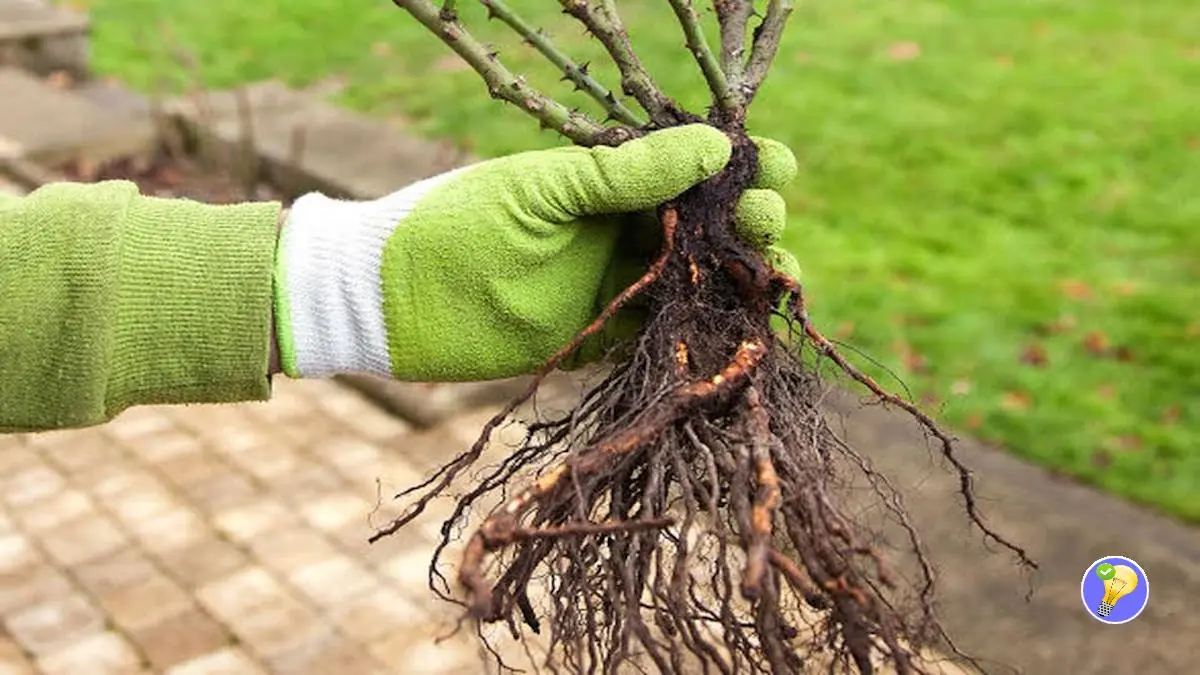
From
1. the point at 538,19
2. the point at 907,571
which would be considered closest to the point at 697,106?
the point at 538,19

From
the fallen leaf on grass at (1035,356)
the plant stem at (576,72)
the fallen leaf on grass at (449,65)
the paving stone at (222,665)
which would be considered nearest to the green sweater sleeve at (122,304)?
the plant stem at (576,72)

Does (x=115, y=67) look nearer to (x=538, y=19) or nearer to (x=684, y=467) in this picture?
(x=538, y=19)

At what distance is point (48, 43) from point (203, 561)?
4.34 metres

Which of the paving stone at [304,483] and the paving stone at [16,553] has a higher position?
the paving stone at [304,483]

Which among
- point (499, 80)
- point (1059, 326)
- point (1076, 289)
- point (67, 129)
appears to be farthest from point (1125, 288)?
point (67, 129)

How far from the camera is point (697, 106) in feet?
15.9

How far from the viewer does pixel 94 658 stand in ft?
9.05

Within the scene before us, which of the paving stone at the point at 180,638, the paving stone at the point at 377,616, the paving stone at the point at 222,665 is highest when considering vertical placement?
the paving stone at the point at 377,616

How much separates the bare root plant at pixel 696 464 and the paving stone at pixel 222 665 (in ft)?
4.38

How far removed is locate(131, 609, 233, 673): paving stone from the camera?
2752 millimetres

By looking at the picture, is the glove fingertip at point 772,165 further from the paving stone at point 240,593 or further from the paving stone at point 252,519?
the paving stone at point 252,519

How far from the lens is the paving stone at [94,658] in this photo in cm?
272

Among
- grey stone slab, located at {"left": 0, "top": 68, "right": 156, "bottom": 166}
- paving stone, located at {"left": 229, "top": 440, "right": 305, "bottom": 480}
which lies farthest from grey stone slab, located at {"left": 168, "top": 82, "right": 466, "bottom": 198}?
paving stone, located at {"left": 229, "top": 440, "right": 305, "bottom": 480}

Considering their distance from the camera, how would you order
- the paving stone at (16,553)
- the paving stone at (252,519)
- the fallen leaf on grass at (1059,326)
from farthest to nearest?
the fallen leaf on grass at (1059,326) < the paving stone at (252,519) < the paving stone at (16,553)
